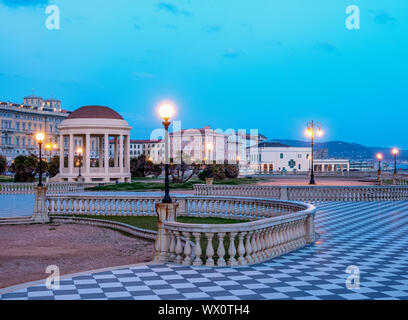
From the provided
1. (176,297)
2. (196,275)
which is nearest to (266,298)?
(176,297)

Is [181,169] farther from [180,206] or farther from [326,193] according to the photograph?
[180,206]

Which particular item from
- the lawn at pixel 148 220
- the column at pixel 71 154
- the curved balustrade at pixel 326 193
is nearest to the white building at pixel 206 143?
the column at pixel 71 154

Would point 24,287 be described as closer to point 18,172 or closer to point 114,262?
point 114,262

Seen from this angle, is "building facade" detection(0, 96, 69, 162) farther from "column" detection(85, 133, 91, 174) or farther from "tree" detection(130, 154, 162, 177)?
"column" detection(85, 133, 91, 174)

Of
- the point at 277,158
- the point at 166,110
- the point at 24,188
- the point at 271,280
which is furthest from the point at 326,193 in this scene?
the point at 277,158

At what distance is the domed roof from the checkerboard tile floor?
4095cm

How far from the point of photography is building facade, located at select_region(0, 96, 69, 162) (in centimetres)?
13325

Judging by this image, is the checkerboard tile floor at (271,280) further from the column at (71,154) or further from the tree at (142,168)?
the tree at (142,168)

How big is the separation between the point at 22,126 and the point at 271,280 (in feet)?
471

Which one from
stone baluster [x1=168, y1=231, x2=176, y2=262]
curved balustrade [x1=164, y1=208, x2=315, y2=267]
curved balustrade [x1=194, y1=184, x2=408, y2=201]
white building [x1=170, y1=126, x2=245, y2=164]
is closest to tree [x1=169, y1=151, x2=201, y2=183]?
curved balustrade [x1=194, y1=184, x2=408, y2=201]

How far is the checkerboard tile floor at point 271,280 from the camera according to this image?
25.7ft

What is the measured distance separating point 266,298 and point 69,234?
11.4 m

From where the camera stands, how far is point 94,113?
5112 cm
